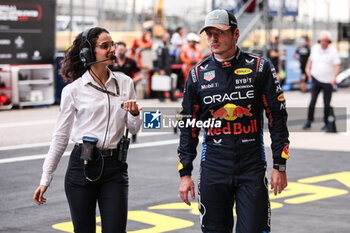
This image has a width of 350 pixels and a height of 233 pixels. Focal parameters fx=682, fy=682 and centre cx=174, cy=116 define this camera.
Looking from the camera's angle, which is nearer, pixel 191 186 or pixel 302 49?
pixel 191 186

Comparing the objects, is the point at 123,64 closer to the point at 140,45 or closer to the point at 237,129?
the point at 140,45

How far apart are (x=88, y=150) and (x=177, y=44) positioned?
1888cm

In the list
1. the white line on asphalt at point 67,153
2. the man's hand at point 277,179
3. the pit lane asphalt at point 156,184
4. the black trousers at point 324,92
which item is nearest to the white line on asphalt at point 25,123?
the pit lane asphalt at point 156,184

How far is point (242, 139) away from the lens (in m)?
4.10

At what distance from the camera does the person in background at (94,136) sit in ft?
13.8

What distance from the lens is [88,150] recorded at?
163 inches

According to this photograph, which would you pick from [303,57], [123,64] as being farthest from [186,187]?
[303,57]

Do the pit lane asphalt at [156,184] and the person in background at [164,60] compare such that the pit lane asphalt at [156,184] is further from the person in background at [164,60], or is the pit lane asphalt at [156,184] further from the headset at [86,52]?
the person in background at [164,60]

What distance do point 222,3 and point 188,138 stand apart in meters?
20.3

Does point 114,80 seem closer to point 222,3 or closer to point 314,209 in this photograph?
point 314,209

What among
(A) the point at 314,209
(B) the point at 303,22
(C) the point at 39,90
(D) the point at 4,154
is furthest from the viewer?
(B) the point at 303,22

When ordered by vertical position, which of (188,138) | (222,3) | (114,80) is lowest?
(188,138)

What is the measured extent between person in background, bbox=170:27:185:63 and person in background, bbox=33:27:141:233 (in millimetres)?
17760

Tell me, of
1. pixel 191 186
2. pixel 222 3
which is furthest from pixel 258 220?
pixel 222 3
